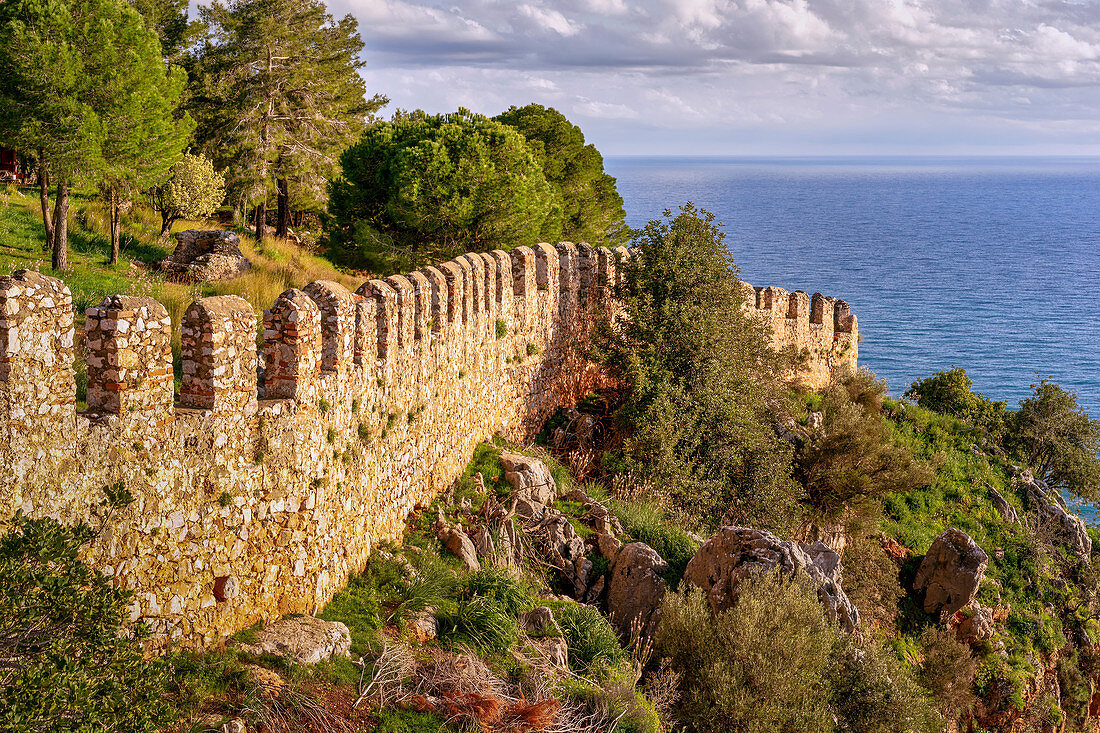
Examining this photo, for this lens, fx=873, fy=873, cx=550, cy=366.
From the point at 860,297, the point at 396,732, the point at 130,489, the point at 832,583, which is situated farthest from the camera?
the point at 860,297

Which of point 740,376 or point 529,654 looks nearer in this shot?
point 529,654

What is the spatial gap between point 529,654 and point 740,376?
38.8ft

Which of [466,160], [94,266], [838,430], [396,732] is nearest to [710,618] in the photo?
[396,732]

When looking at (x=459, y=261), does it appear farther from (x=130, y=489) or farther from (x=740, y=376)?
(x=740, y=376)

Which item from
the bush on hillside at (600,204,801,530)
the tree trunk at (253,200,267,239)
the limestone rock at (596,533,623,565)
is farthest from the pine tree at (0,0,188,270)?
the limestone rock at (596,533,623,565)

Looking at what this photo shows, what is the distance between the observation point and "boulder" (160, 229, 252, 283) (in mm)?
24891

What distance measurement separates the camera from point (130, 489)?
7.66 m

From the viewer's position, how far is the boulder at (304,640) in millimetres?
8609

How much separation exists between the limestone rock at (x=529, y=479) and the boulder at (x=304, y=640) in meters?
5.36

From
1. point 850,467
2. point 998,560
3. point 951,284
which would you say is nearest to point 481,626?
point 850,467

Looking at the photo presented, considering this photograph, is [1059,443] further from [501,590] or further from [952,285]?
[952,285]

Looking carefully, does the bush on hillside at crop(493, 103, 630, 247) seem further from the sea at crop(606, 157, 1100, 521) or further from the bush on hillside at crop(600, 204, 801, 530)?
the sea at crop(606, 157, 1100, 521)

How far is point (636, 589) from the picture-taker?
13438 mm

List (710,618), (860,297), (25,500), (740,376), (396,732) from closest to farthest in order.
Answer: (25,500)
(396,732)
(710,618)
(740,376)
(860,297)
